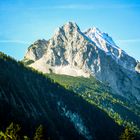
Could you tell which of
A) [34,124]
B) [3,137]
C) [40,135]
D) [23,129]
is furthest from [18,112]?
[40,135]

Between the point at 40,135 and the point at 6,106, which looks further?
the point at 6,106

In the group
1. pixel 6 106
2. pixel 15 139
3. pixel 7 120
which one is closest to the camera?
pixel 15 139

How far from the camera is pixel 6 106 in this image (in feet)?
618

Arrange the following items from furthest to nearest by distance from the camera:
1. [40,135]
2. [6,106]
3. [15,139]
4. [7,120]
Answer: [6,106]
[7,120]
[15,139]
[40,135]

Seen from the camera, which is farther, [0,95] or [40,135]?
[0,95]

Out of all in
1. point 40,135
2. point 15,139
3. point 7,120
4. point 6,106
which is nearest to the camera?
point 40,135

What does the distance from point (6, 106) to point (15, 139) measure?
72.0m

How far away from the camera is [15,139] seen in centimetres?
11762

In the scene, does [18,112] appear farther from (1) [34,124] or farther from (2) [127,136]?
(2) [127,136]

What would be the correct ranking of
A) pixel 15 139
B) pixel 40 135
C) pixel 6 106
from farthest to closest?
pixel 6 106
pixel 15 139
pixel 40 135

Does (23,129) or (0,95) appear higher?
(0,95)

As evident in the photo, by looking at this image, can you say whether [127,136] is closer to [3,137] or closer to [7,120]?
[3,137]

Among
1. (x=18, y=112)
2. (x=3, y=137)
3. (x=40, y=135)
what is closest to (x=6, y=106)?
(x=18, y=112)

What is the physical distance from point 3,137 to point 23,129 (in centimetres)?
5296
